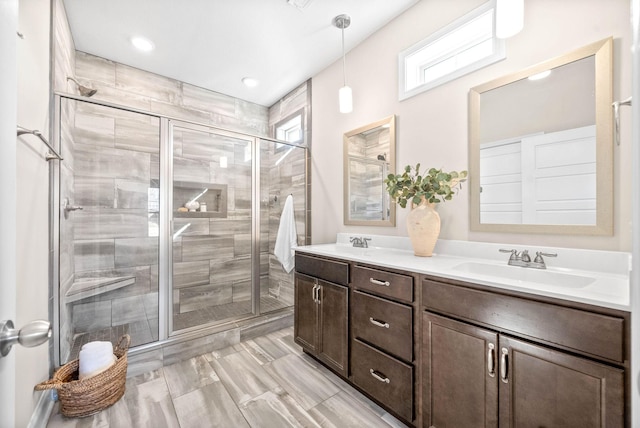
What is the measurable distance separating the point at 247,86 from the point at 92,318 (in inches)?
109

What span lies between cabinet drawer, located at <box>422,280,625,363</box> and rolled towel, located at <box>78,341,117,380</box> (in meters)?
1.91

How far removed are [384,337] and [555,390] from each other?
72 cm

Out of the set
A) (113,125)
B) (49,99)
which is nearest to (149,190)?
Result: (113,125)

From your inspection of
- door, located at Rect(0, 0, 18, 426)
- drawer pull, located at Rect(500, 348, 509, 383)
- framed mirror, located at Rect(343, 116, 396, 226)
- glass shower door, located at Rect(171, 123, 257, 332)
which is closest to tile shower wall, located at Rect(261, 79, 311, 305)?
glass shower door, located at Rect(171, 123, 257, 332)

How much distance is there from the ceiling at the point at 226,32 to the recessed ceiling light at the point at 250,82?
0.08 metres

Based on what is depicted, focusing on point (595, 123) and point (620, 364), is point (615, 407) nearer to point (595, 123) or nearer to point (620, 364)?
point (620, 364)

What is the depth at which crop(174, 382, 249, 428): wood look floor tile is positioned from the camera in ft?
4.77

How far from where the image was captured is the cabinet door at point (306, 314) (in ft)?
6.48

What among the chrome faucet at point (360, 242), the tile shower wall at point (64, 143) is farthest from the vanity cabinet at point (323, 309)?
the tile shower wall at point (64, 143)

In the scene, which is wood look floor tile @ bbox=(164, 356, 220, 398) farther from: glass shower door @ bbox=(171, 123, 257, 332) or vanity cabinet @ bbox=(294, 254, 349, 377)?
vanity cabinet @ bbox=(294, 254, 349, 377)

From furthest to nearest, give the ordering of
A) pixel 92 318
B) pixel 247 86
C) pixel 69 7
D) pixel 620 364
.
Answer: pixel 247 86 → pixel 92 318 → pixel 69 7 → pixel 620 364

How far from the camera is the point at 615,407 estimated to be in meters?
0.82

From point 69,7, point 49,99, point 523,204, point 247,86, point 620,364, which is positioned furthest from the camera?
point 247,86

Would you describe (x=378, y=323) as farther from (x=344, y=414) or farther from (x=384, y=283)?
(x=344, y=414)
